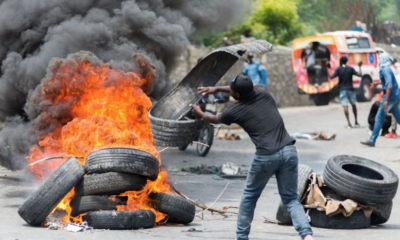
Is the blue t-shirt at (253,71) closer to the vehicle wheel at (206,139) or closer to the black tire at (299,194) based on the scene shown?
the vehicle wheel at (206,139)

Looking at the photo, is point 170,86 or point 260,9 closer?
point 170,86

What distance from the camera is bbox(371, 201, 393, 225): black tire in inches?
332

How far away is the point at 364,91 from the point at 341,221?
865 inches

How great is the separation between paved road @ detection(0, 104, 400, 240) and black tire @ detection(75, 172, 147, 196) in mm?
489

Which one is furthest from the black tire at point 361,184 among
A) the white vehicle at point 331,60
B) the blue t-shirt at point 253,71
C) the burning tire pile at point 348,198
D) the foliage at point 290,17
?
the foliage at point 290,17

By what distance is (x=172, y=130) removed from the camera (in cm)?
921

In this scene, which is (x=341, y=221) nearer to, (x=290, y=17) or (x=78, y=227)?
(x=78, y=227)

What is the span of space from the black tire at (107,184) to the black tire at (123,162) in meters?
0.07

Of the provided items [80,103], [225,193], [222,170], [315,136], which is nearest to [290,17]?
[315,136]

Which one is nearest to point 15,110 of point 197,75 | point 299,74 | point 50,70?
point 50,70

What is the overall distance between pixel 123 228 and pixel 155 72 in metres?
3.63

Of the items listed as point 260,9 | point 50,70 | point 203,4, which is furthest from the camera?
point 260,9

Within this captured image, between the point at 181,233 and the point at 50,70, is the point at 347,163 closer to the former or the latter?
the point at 181,233

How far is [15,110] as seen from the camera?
12.0 metres
